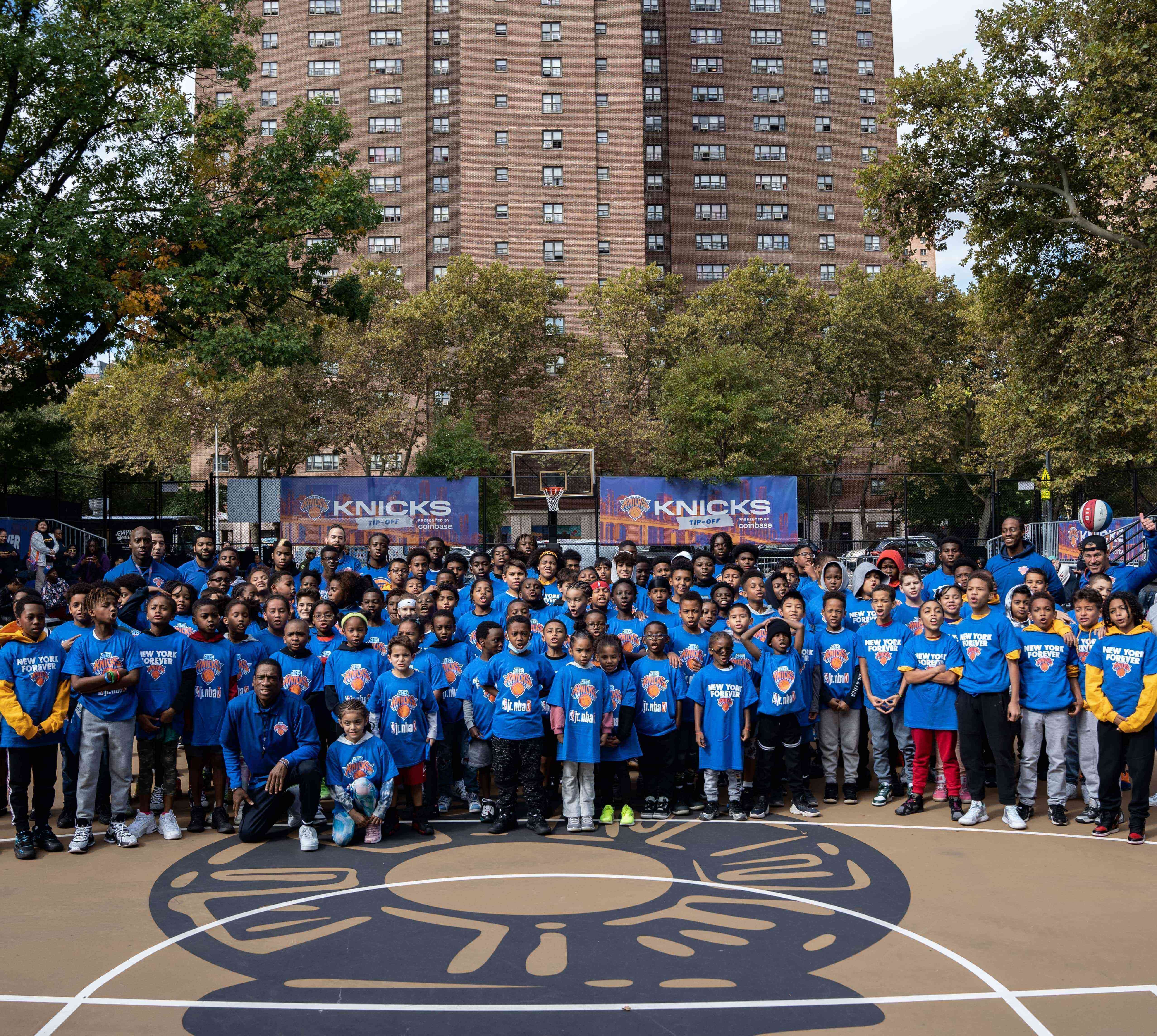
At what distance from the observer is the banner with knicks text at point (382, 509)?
64.0 ft

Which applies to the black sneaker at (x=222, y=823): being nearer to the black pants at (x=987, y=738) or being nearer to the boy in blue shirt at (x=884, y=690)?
the boy in blue shirt at (x=884, y=690)

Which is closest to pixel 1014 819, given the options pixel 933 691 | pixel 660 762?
pixel 933 691

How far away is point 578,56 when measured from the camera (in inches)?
2259

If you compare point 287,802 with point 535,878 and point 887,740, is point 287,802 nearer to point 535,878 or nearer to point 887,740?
point 535,878

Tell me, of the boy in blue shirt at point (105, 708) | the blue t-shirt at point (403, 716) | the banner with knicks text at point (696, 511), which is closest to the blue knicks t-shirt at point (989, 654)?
the blue t-shirt at point (403, 716)

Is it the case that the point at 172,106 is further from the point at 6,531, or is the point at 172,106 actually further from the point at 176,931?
the point at 176,931

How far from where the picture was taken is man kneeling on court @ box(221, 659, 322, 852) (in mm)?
7441

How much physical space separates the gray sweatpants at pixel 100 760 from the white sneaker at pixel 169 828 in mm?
292

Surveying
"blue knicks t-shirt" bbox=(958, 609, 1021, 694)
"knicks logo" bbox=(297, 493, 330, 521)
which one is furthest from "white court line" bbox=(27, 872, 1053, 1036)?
"knicks logo" bbox=(297, 493, 330, 521)

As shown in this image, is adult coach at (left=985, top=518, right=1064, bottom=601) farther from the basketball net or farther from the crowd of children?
the basketball net

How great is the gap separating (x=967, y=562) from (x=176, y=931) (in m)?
7.70

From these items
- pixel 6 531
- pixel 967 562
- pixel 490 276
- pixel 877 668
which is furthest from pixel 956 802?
pixel 490 276

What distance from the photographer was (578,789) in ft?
25.8

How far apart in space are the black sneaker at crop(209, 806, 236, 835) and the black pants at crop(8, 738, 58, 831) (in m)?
1.20
